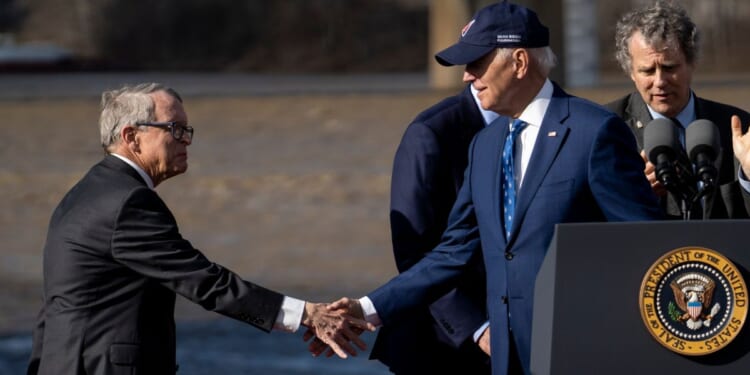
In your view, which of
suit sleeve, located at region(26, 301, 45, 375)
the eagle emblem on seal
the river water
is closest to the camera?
the eagle emblem on seal

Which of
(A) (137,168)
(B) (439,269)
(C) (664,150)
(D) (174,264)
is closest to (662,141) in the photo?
(C) (664,150)

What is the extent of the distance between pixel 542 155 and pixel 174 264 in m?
1.16

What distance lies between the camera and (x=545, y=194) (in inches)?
181

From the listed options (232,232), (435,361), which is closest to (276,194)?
(232,232)

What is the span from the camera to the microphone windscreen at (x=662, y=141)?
4.30m

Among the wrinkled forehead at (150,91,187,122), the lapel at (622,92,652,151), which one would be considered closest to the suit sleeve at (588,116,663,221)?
the lapel at (622,92,652,151)

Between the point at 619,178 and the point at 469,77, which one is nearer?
the point at 619,178

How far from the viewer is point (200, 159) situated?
695 inches

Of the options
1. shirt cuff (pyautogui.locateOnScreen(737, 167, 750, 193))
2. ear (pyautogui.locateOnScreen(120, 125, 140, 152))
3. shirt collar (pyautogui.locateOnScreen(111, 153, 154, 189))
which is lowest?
shirt cuff (pyautogui.locateOnScreen(737, 167, 750, 193))

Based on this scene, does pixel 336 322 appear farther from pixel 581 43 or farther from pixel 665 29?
pixel 581 43

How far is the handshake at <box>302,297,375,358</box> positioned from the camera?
17.6ft

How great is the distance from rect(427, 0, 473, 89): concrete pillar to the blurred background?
34mm

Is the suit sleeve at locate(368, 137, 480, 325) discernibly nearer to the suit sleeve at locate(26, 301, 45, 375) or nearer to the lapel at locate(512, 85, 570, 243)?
the lapel at locate(512, 85, 570, 243)

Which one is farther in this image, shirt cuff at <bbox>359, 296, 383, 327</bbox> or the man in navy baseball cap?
shirt cuff at <bbox>359, 296, 383, 327</bbox>
